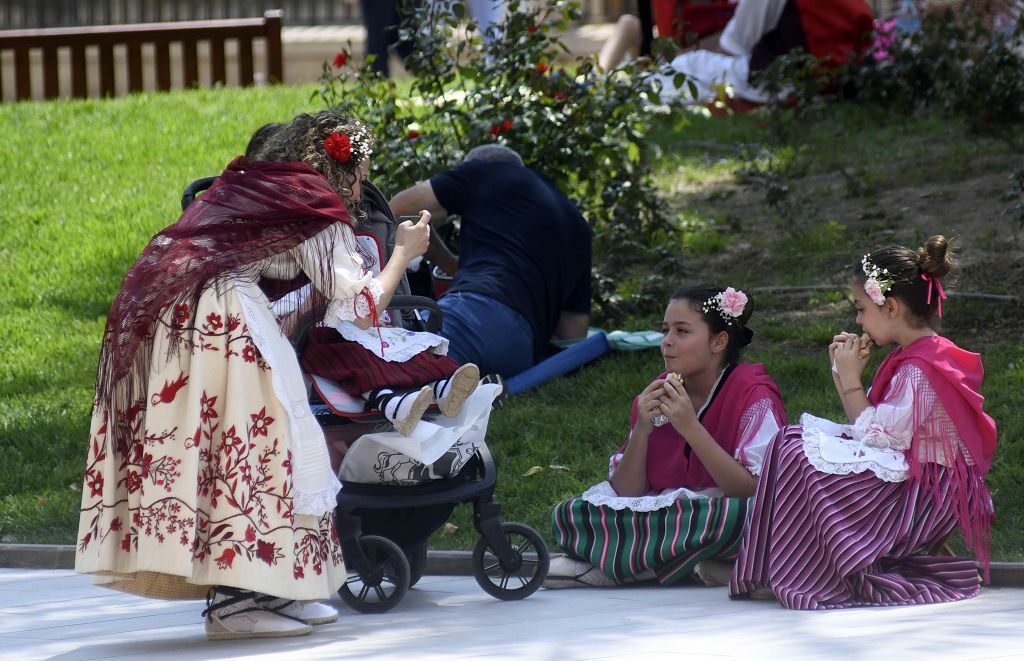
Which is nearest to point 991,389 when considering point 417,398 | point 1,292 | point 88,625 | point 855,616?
point 855,616

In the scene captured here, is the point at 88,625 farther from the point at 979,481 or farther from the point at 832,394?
the point at 832,394

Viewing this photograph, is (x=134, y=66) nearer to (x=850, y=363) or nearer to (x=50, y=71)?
(x=50, y=71)

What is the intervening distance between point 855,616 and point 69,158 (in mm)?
8007

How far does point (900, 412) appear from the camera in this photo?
14.6 ft

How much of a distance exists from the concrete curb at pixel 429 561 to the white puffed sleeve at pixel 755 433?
30.8 inches

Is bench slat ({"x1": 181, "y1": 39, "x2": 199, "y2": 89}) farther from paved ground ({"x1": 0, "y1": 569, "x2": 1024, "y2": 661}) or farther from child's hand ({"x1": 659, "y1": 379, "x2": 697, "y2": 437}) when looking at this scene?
child's hand ({"x1": 659, "y1": 379, "x2": 697, "y2": 437})

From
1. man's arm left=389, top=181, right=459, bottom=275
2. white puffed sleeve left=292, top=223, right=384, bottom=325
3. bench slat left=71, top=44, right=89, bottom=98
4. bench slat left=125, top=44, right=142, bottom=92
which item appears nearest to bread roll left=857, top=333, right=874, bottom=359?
white puffed sleeve left=292, top=223, right=384, bottom=325

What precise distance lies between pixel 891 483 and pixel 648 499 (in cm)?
76

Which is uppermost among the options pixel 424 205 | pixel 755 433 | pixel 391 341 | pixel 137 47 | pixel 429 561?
pixel 137 47

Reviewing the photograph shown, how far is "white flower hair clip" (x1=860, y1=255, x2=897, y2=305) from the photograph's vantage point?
14.9 feet

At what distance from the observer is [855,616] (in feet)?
14.0

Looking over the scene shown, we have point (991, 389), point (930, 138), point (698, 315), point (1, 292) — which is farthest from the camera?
point (930, 138)

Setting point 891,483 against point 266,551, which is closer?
point 266,551

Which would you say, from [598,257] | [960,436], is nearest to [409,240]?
[960,436]
